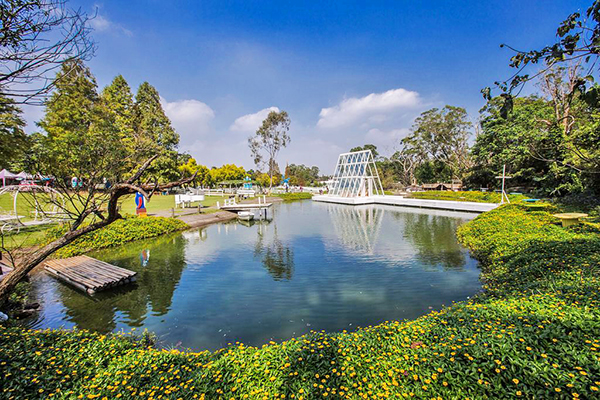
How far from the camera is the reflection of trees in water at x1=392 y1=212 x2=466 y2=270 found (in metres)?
10.2

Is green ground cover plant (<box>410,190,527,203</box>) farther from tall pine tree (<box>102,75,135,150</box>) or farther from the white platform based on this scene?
tall pine tree (<box>102,75,135,150</box>)

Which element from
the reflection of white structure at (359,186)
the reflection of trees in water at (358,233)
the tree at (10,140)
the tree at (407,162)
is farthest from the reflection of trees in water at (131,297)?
the tree at (407,162)

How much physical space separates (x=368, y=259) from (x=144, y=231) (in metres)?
12.4

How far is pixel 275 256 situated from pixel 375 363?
835 cm

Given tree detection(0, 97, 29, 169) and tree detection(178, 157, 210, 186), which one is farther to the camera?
tree detection(178, 157, 210, 186)

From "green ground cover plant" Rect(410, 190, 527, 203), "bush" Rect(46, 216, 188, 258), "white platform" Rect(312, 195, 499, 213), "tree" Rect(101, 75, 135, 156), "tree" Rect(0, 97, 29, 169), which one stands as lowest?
"bush" Rect(46, 216, 188, 258)

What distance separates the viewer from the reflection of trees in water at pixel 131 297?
6.37 metres

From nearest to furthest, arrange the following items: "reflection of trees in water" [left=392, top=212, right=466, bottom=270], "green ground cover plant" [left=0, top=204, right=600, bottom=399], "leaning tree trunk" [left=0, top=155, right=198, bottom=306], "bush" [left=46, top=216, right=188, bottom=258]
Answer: "green ground cover plant" [left=0, top=204, right=600, bottom=399], "leaning tree trunk" [left=0, top=155, right=198, bottom=306], "reflection of trees in water" [left=392, top=212, right=466, bottom=270], "bush" [left=46, top=216, right=188, bottom=258]

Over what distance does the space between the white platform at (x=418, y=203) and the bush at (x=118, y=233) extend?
22770 millimetres

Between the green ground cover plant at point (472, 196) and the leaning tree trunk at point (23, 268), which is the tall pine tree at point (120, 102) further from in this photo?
the green ground cover plant at point (472, 196)

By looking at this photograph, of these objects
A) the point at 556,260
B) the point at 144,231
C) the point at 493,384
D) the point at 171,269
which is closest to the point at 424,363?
the point at 493,384

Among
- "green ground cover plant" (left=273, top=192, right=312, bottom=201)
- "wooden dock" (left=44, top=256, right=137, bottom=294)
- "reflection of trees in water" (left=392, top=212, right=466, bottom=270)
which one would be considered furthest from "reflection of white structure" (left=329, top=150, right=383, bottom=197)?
"wooden dock" (left=44, top=256, right=137, bottom=294)

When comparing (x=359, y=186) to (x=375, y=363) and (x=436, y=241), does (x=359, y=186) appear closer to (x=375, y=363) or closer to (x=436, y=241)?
(x=436, y=241)

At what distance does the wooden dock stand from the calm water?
0.29m
